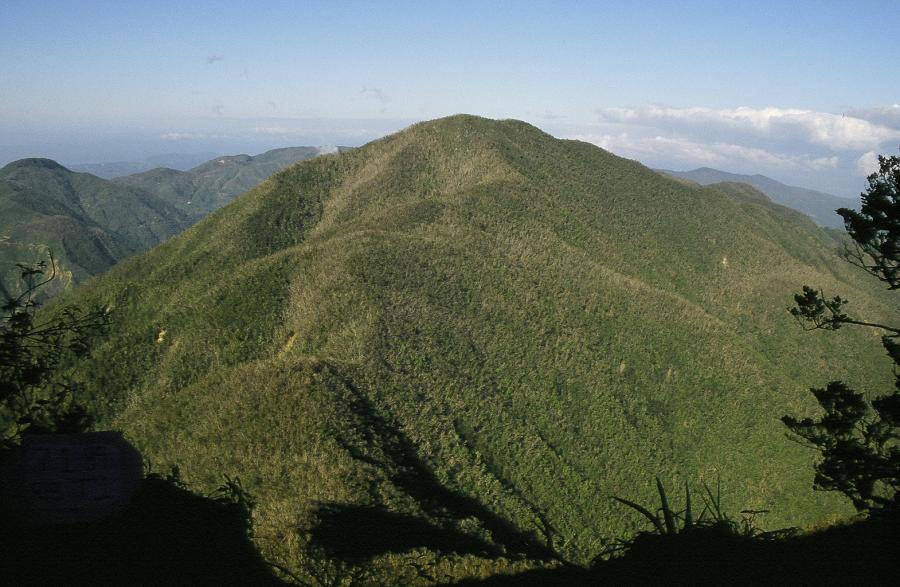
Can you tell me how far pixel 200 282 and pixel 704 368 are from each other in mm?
45785

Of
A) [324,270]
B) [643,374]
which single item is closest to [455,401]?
[324,270]

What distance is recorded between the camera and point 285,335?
3425 centimetres

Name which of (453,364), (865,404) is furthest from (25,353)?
(453,364)

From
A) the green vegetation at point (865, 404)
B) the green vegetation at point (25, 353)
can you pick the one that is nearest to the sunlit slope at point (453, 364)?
the green vegetation at point (25, 353)

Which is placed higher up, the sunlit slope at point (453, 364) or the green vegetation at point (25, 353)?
the green vegetation at point (25, 353)

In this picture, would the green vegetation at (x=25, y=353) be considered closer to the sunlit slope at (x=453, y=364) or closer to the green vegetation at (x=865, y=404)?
the sunlit slope at (x=453, y=364)

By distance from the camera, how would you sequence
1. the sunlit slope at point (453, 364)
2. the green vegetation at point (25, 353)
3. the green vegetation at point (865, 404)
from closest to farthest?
1. the green vegetation at point (25, 353)
2. the green vegetation at point (865, 404)
3. the sunlit slope at point (453, 364)

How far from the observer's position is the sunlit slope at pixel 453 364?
22.1 meters

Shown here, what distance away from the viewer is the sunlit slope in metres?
22.1

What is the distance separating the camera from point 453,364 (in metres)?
33.7

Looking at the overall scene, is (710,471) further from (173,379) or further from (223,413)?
(173,379)

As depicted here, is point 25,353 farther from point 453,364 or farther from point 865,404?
point 453,364

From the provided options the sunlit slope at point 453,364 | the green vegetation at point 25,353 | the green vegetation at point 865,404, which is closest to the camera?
the green vegetation at point 25,353

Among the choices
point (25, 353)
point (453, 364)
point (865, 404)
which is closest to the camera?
point (25, 353)
